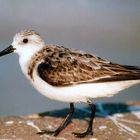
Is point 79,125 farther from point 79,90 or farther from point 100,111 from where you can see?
point 79,90

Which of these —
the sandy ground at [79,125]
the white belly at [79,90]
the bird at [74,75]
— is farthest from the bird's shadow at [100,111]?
the white belly at [79,90]

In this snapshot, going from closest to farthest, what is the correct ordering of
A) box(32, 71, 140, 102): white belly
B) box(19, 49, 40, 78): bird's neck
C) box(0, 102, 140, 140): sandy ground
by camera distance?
1. box(32, 71, 140, 102): white belly
2. box(19, 49, 40, 78): bird's neck
3. box(0, 102, 140, 140): sandy ground

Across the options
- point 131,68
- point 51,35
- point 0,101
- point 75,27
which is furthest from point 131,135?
point 75,27

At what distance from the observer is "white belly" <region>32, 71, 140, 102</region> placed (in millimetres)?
11633

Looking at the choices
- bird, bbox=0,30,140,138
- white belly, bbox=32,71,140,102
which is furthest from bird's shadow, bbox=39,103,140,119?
white belly, bbox=32,71,140,102

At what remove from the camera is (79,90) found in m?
11.6

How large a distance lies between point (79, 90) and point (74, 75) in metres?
0.26

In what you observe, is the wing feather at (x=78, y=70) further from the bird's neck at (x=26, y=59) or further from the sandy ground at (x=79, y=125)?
the sandy ground at (x=79, y=125)

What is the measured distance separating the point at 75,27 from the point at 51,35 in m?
1.94

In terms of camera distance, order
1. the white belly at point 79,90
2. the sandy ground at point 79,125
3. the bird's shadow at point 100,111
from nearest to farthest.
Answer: the white belly at point 79,90 < the sandy ground at point 79,125 < the bird's shadow at point 100,111

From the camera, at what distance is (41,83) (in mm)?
11727

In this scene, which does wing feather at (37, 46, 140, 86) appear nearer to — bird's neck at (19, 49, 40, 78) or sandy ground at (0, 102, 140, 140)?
bird's neck at (19, 49, 40, 78)

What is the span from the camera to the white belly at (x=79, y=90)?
11633 millimetres

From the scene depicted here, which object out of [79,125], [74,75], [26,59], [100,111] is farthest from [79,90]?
[100,111]
